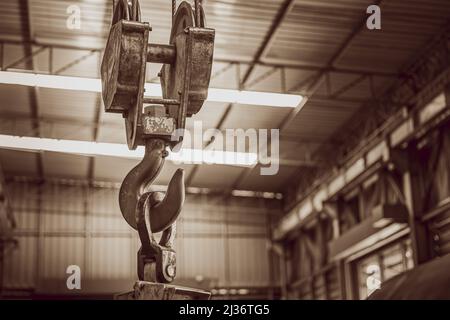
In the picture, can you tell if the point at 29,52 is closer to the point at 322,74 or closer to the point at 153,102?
the point at 322,74

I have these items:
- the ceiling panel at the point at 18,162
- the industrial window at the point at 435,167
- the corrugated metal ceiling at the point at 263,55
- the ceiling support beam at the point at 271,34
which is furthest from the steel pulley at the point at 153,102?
the ceiling panel at the point at 18,162

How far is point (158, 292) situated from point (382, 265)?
16.5 metres

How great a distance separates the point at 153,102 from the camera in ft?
8.63

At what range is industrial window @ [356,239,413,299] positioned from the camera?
16828 mm

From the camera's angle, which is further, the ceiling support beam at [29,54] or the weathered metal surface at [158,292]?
the ceiling support beam at [29,54]

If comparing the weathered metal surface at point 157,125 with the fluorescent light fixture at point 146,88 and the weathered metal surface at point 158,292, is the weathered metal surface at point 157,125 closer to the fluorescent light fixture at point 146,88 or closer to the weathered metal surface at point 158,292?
the weathered metal surface at point 158,292

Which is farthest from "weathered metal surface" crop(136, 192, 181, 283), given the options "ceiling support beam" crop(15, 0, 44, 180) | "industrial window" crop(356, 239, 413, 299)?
"industrial window" crop(356, 239, 413, 299)

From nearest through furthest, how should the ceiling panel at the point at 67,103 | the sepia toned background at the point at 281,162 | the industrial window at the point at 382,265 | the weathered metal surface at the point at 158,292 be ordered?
the weathered metal surface at the point at 158,292
the sepia toned background at the point at 281,162
the industrial window at the point at 382,265
the ceiling panel at the point at 67,103

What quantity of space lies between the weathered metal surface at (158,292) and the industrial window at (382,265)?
47.8ft

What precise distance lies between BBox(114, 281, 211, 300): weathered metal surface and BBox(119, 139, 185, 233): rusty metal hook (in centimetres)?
42

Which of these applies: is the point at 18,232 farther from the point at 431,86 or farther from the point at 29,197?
the point at 431,86

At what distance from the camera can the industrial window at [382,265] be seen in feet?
55.2

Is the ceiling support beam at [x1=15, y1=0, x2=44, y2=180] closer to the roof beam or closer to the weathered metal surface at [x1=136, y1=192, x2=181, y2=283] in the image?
the roof beam

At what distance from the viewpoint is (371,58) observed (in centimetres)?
1688
